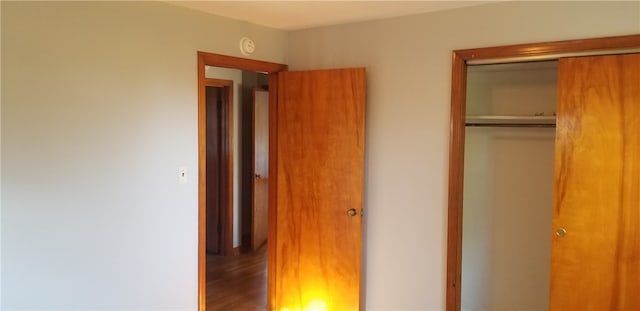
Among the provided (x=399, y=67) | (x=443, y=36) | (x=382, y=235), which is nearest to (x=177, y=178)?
(x=382, y=235)

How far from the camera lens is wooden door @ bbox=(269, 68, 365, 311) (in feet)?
10.1

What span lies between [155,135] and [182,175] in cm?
33

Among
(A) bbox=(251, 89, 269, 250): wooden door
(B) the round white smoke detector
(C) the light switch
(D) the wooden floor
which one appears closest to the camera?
(C) the light switch

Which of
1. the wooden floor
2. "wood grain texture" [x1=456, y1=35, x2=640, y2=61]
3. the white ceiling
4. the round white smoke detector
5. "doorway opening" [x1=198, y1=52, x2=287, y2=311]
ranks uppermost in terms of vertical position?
the white ceiling

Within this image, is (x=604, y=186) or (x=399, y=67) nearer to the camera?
(x=604, y=186)

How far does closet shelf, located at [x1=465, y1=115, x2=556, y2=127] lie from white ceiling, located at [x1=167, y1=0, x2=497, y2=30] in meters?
0.76

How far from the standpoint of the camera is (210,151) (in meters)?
4.99

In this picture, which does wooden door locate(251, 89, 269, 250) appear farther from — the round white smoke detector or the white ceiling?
the white ceiling

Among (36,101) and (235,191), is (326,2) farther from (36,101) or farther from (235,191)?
(235,191)

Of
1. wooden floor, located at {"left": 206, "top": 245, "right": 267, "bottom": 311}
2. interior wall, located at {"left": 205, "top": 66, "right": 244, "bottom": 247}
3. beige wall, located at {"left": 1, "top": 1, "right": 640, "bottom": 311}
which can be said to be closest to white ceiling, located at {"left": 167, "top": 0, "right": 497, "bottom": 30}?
beige wall, located at {"left": 1, "top": 1, "right": 640, "bottom": 311}

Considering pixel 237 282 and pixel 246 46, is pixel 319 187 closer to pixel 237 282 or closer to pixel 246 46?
pixel 246 46

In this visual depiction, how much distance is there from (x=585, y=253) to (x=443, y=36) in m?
1.49

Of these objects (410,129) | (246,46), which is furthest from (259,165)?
(410,129)

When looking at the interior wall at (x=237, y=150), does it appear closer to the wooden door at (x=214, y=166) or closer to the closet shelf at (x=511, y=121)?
the wooden door at (x=214, y=166)
